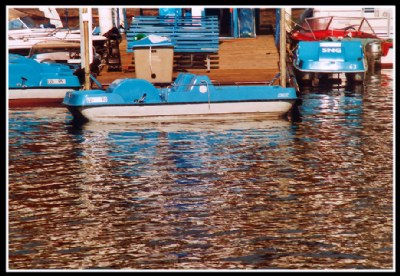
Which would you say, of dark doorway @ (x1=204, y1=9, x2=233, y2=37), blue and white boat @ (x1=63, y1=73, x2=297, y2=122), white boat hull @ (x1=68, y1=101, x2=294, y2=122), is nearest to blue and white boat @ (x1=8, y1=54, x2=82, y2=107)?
blue and white boat @ (x1=63, y1=73, x2=297, y2=122)

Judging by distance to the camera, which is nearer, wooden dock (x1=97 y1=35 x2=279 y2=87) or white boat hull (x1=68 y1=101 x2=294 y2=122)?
white boat hull (x1=68 y1=101 x2=294 y2=122)

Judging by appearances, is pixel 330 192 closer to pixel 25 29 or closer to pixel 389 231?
pixel 389 231

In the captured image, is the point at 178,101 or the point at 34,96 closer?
the point at 178,101

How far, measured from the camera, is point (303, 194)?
15.8 metres

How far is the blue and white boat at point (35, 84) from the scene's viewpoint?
29078 millimetres

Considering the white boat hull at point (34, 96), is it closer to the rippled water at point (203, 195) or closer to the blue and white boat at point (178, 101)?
the rippled water at point (203, 195)

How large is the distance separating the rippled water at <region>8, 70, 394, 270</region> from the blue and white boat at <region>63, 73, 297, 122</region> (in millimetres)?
496

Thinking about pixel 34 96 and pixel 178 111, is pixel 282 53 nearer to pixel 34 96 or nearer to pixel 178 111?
pixel 178 111

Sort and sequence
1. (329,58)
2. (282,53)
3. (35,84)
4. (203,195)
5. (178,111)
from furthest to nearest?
(329,58) → (35,84) → (282,53) → (178,111) → (203,195)

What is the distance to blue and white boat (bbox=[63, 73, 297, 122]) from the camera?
2470cm

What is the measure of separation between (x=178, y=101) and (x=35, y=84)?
6.00 metres

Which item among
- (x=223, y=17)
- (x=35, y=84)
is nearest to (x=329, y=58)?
(x=35, y=84)

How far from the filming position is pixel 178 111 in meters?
25.1

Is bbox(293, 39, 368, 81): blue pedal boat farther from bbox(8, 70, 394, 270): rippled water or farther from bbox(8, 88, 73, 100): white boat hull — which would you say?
bbox(8, 88, 73, 100): white boat hull
